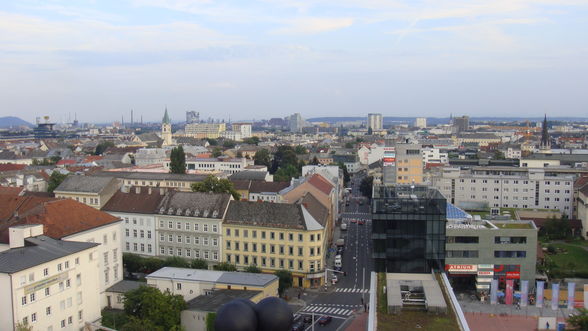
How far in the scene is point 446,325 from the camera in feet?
102

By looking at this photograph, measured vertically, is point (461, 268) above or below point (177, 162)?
below

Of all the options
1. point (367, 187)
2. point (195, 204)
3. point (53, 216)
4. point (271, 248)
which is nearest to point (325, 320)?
point (271, 248)

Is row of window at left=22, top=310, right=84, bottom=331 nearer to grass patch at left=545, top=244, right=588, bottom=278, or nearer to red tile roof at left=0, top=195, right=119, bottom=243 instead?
red tile roof at left=0, top=195, right=119, bottom=243

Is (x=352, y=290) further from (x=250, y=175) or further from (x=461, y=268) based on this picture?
(x=250, y=175)

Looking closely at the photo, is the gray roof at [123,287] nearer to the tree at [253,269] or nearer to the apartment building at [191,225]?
the tree at [253,269]

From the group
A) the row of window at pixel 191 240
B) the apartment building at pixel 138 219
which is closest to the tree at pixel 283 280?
the row of window at pixel 191 240

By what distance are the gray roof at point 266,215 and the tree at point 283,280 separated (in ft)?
18.2

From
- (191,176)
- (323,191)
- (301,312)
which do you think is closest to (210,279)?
(301,312)

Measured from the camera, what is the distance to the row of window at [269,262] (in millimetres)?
56188

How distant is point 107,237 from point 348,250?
102ft

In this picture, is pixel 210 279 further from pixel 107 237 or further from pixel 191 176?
pixel 191 176

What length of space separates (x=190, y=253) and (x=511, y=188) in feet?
194

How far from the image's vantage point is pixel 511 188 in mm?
93438

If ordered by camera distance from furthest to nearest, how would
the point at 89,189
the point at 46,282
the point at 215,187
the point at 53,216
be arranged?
the point at 215,187
the point at 89,189
the point at 53,216
the point at 46,282
